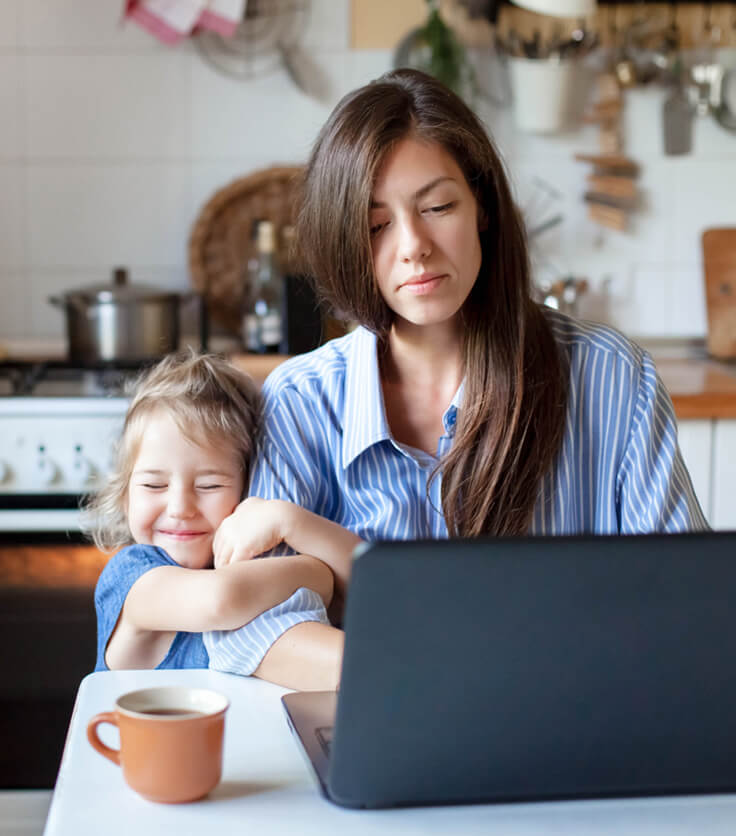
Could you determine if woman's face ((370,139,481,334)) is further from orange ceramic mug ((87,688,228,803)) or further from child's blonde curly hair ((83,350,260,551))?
orange ceramic mug ((87,688,228,803))

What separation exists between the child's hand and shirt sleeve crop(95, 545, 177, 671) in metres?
0.09

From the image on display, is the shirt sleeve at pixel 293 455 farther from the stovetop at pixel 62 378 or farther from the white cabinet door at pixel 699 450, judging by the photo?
the white cabinet door at pixel 699 450

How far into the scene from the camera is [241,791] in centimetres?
74

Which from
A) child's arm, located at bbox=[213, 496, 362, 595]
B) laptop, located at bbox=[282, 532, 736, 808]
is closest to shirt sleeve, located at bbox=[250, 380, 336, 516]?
child's arm, located at bbox=[213, 496, 362, 595]

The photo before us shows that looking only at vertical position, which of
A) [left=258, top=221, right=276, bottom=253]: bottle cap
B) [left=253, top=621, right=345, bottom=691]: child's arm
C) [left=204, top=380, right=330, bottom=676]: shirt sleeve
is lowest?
[left=253, top=621, right=345, bottom=691]: child's arm

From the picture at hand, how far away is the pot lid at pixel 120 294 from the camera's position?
217 centimetres

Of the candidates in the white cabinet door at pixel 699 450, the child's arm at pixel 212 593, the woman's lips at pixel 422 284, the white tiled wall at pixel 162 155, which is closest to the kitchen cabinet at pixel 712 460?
the white cabinet door at pixel 699 450

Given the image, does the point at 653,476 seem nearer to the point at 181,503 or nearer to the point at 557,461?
the point at 557,461

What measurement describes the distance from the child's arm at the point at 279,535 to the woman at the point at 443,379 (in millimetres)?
16

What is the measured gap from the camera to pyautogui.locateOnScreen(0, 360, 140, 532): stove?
1.98m

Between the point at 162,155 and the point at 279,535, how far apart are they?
1.63m

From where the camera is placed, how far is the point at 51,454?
6.53ft

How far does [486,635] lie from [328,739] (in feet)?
0.71

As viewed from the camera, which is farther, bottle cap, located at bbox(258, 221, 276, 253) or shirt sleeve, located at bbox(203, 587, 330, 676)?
bottle cap, located at bbox(258, 221, 276, 253)
